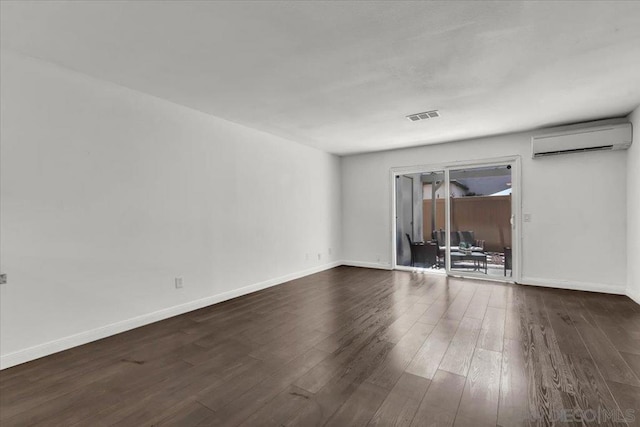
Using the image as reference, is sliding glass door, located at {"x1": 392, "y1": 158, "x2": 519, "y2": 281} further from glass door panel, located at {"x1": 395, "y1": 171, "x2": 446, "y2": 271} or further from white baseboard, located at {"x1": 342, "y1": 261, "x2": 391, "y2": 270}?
white baseboard, located at {"x1": 342, "y1": 261, "x2": 391, "y2": 270}

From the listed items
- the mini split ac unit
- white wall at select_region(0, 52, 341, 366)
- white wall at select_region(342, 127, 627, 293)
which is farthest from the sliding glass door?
white wall at select_region(0, 52, 341, 366)

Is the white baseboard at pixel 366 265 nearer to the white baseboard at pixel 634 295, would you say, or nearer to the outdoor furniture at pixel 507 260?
the outdoor furniture at pixel 507 260

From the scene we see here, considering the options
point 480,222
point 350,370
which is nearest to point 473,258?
point 480,222

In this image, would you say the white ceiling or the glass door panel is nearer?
the white ceiling

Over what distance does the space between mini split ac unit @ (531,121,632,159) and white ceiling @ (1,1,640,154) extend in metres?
0.30

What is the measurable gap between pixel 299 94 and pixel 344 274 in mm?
3628

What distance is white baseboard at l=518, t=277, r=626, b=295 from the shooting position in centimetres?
426

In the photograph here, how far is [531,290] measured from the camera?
4.53 m

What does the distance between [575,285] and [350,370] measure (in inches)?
169

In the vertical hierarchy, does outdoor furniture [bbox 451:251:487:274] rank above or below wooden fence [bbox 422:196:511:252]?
below

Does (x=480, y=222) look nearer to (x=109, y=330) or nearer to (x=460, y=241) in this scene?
(x=460, y=241)

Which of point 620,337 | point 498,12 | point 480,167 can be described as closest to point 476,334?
point 620,337

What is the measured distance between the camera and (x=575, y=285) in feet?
14.8

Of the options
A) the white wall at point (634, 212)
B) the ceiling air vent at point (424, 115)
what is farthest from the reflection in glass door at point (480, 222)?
the ceiling air vent at point (424, 115)
